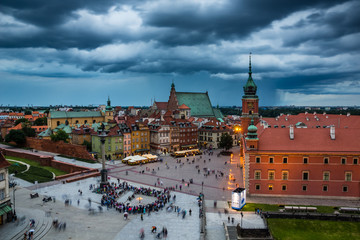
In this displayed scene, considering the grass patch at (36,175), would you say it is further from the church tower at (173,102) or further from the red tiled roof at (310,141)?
the church tower at (173,102)

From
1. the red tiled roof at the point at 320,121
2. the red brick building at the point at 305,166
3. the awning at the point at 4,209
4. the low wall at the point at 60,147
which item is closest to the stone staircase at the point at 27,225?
the awning at the point at 4,209

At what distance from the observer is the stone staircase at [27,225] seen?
100 ft

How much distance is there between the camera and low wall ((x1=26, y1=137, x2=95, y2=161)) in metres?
74.7

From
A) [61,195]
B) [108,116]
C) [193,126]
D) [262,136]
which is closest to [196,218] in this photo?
[262,136]

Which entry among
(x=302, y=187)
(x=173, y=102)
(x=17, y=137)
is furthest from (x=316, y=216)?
(x=173, y=102)

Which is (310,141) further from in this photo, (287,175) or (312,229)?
(312,229)

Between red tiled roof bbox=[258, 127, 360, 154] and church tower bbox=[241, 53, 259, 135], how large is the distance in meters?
30.4

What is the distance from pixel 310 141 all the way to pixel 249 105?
34.9 metres

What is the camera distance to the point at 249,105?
80.0 meters

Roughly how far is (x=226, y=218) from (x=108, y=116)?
10549 centimetres

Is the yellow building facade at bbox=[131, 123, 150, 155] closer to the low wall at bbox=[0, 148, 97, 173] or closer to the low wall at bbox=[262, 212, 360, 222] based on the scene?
the low wall at bbox=[0, 148, 97, 173]

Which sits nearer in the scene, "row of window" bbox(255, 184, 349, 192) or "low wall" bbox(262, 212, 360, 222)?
"low wall" bbox(262, 212, 360, 222)

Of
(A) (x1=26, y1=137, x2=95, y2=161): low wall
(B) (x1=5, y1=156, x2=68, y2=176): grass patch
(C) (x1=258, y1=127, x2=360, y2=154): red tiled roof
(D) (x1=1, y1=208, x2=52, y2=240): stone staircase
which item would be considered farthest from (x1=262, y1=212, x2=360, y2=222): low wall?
(A) (x1=26, y1=137, x2=95, y2=161): low wall

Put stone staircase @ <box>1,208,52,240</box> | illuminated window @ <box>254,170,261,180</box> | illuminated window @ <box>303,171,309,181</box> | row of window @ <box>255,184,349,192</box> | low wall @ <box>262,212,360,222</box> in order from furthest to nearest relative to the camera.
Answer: illuminated window @ <box>254,170,261,180</box> < illuminated window @ <box>303,171,309,181</box> < row of window @ <box>255,184,349,192</box> < low wall @ <box>262,212,360,222</box> < stone staircase @ <box>1,208,52,240</box>
